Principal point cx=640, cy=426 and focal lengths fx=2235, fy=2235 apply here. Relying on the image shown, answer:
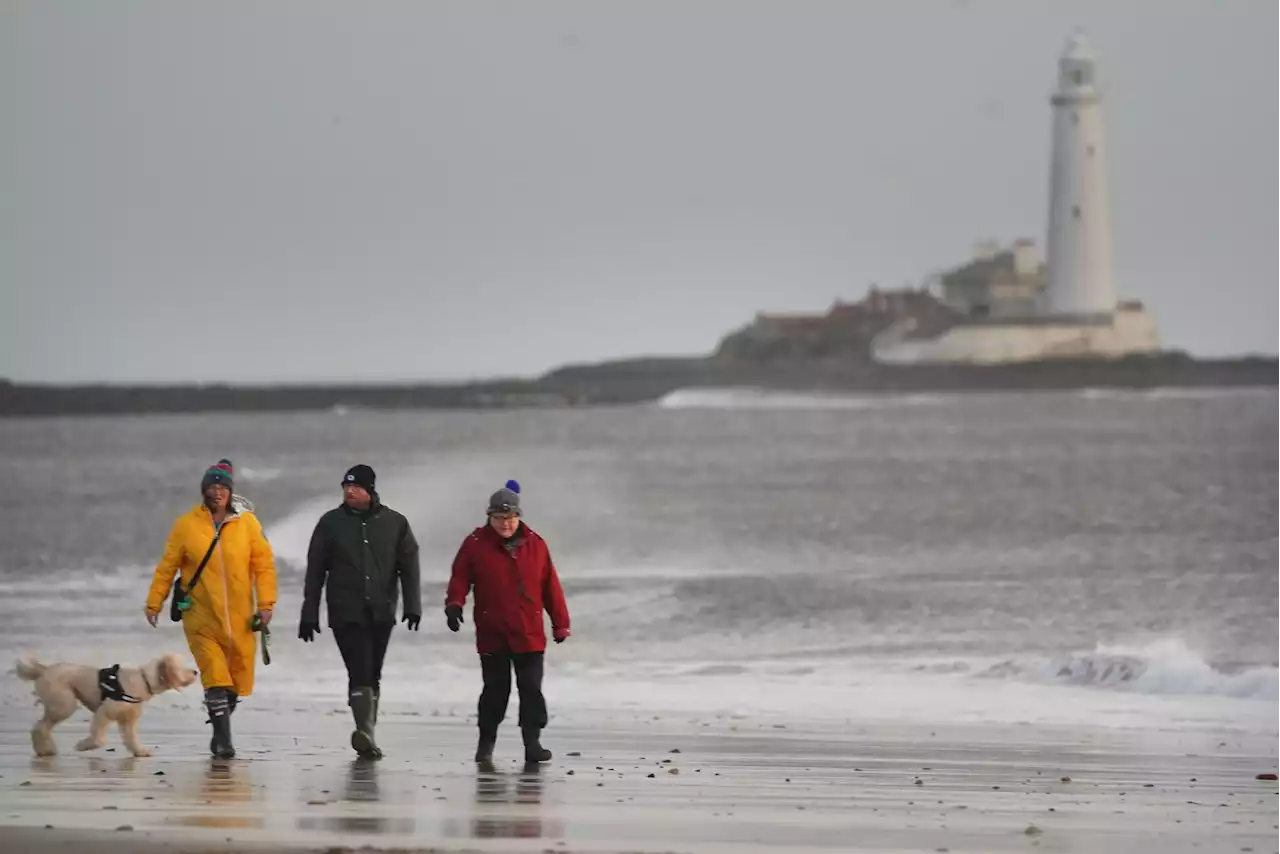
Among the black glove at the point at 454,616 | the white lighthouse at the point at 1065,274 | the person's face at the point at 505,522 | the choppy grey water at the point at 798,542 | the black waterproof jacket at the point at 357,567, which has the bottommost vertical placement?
the choppy grey water at the point at 798,542

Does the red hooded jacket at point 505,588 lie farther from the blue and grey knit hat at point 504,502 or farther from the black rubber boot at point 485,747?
the black rubber boot at point 485,747

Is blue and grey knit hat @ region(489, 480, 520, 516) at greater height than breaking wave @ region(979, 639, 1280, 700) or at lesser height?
greater

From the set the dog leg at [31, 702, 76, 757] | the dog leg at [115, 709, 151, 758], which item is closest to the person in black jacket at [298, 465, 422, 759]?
the dog leg at [115, 709, 151, 758]

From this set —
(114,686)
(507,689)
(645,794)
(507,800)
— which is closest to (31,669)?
(114,686)

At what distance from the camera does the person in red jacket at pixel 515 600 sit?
8.53 metres

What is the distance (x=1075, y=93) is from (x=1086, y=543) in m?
42.7

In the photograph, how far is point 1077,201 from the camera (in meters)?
78.8

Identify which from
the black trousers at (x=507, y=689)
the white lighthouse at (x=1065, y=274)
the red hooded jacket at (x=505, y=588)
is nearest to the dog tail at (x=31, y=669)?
the red hooded jacket at (x=505, y=588)

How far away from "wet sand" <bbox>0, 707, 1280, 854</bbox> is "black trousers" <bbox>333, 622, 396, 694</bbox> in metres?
0.32

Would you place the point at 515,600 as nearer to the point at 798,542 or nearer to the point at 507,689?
the point at 507,689

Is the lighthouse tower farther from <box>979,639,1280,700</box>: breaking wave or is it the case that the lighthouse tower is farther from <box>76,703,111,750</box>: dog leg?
<box>76,703,111,750</box>: dog leg

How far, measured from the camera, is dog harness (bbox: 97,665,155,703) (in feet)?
28.1

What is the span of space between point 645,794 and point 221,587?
1.90m

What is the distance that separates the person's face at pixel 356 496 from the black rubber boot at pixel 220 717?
860 mm
